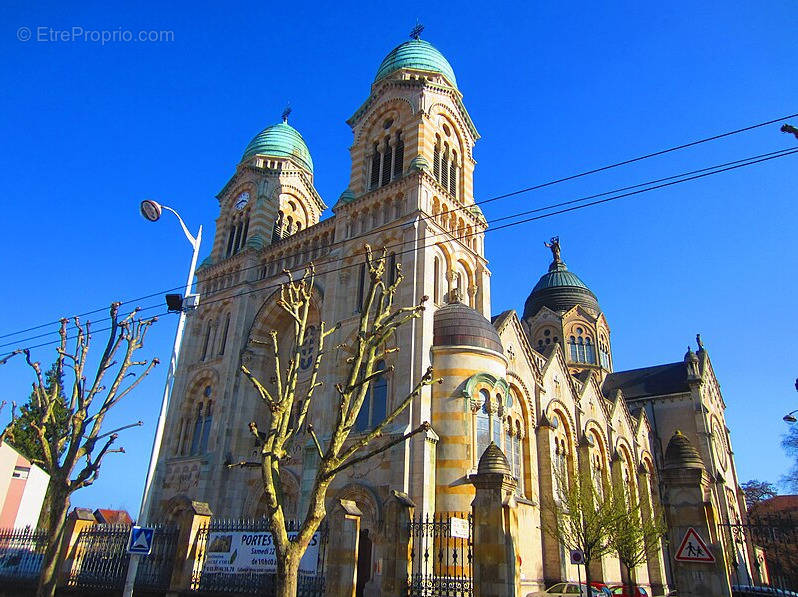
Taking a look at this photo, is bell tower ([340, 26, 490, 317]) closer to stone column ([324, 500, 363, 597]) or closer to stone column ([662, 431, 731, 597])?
stone column ([324, 500, 363, 597])

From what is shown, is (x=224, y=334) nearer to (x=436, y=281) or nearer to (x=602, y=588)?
(x=436, y=281)

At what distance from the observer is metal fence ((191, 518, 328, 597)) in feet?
51.5

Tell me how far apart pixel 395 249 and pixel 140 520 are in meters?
16.8

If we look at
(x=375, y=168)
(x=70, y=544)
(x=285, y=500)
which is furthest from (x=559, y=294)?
(x=70, y=544)

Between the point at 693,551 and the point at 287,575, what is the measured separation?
8.86 metres

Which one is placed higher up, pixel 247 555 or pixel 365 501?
pixel 365 501

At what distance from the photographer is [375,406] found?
1011 inches

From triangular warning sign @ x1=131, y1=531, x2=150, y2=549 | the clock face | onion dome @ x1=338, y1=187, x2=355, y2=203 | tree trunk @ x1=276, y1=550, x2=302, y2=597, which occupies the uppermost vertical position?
the clock face

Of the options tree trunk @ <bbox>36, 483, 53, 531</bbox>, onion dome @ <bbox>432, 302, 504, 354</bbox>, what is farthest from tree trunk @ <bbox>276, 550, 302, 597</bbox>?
tree trunk @ <bbox>36, 483, 53, 531</bbox>

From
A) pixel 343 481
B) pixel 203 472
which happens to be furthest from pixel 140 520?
pixel 203 472

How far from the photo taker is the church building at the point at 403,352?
2384 centimetres

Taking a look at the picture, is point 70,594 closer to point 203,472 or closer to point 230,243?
point 203,472

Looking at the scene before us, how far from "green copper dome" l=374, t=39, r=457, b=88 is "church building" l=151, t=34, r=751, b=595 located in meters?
0.14

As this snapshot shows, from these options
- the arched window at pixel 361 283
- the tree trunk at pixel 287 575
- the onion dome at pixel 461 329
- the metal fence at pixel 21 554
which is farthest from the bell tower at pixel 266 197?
the tree trunk at pixel 287 575
